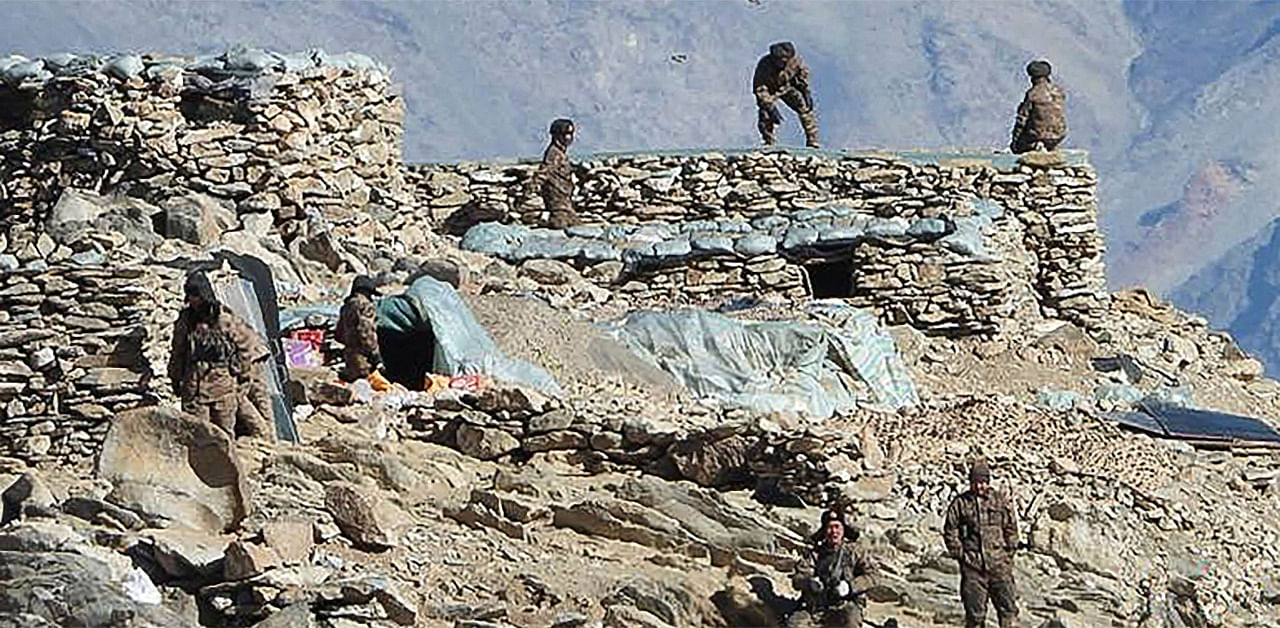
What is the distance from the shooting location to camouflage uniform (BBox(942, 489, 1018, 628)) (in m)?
15.8

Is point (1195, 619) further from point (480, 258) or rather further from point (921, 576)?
point (480, 258)

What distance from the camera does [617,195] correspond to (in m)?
27.4

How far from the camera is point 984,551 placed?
15.8 meters

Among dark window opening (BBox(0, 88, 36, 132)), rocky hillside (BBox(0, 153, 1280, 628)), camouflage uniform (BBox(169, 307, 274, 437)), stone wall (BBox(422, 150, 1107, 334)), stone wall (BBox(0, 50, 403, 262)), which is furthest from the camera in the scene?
stone wall (BBox(422, 150, 1107, 334))

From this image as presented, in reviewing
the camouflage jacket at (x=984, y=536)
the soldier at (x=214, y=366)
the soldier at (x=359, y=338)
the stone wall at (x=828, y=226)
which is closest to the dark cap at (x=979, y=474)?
the camouflage jacket at (x=984, y=536)

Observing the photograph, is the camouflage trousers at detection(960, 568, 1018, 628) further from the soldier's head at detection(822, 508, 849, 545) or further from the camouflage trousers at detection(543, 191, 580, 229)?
the camouflage trousers at detection(543, 191, 580, 229)

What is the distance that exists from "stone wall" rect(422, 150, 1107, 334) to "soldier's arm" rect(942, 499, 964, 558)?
29.0 feet

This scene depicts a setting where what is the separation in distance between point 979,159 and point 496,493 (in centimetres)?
1250

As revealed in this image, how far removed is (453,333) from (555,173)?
22.5 ft

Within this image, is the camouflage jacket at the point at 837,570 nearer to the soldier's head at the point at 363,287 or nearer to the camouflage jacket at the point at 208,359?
the camouflage jacket at the point at 208,359

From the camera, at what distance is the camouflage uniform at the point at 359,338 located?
19125 millimetres

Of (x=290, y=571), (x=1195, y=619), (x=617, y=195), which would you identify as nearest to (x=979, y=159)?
(x=617, y=195)

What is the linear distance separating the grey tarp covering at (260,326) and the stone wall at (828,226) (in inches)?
232

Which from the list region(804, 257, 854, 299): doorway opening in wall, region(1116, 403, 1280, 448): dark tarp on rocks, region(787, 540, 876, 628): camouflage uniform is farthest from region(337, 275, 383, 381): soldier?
region(804, 257, 854, 299): doorway opening in wall
